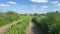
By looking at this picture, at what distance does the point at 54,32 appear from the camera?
1161cm

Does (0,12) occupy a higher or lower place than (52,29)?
lower

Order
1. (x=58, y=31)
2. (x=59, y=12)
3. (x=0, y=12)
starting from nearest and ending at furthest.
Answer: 1. (x=58, y=31)
2. (x=59, y=12)
3. (x=0, y=12)

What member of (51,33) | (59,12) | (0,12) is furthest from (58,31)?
(0,12)

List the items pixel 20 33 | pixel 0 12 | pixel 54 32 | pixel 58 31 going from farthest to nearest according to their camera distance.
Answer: pixel 0 12 < pixel 20 33 < pixel 54 32 < pixel 58 31

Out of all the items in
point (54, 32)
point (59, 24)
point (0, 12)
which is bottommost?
point (0, 12)

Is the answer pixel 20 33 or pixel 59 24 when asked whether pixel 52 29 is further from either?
pixel 20 33

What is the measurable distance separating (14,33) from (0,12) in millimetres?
23578

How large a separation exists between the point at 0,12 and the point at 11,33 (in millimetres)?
23748

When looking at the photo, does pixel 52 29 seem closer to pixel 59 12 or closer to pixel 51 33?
pixel 51 33

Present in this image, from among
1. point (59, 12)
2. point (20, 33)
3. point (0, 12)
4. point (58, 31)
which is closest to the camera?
point (58, 31)

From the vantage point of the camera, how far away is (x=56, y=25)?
1138 centimetres

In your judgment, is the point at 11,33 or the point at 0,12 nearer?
the point at 11,33

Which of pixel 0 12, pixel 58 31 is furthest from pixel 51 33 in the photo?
pixel 0 12

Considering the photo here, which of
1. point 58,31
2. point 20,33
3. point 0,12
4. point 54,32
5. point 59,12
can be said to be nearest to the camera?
point 58,31
